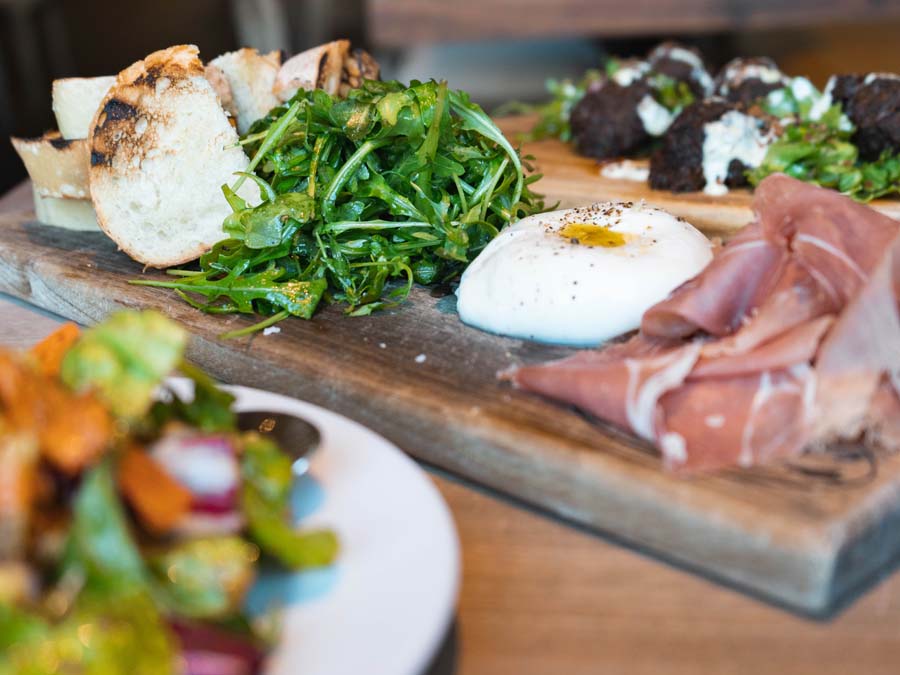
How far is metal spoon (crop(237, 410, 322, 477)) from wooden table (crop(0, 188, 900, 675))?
28cm

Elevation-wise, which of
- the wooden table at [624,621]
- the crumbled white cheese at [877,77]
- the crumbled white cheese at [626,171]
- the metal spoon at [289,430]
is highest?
the crumbled white cheese at [877,77]

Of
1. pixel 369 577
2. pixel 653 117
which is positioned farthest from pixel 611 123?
pixel 369 577

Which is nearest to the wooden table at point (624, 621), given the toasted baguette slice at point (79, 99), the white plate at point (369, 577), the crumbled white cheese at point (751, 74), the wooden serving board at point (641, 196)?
the white plate at point (369, 577)

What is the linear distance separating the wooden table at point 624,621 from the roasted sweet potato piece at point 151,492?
44 centimetres

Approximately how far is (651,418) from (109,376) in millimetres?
837

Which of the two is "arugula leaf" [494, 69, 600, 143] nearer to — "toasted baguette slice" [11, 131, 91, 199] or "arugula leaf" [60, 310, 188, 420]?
"toasted baguette slice" [11, 131, 91, 199]

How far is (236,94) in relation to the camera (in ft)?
8.70

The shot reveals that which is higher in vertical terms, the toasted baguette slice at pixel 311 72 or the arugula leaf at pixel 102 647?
the toasted baguette slice at pixel 311 72

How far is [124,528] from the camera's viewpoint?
3.11 feet

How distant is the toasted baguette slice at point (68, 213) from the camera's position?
9.14ft

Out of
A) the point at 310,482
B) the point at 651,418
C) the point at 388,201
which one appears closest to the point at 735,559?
the point at 651,418

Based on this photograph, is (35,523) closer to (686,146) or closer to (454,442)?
(454,442)

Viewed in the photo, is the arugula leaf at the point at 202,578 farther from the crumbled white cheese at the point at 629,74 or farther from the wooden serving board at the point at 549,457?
the crumbled white cheese at the point at 629,74

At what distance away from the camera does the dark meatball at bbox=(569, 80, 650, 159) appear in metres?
3.47
